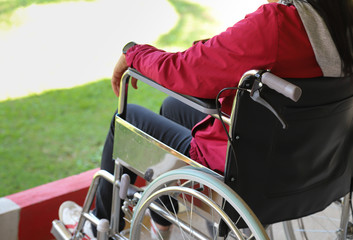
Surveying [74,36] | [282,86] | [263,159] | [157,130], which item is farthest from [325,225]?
[74,36]

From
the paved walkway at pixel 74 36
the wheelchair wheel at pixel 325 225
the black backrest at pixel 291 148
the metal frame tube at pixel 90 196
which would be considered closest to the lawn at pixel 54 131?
the paved walkway at pixel 74 36

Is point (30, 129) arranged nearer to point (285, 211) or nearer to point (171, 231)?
point (171, 231)

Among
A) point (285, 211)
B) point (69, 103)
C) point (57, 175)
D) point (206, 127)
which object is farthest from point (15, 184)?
point (285, 211)

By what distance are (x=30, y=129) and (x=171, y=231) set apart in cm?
149

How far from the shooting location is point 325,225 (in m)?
2.54

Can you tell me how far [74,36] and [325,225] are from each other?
289 cm

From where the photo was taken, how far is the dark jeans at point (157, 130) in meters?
1.75

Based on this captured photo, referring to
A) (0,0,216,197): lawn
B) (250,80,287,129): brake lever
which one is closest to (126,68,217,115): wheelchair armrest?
(250,80,287,129): brake lever

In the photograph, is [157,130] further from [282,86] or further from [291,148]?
[282,86]

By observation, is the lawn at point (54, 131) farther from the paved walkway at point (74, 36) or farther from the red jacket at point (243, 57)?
the red jacket at point (243, 57)

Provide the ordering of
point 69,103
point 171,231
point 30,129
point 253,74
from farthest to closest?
point 69,103 → point 30,129 → point 171,231 → point 253,74

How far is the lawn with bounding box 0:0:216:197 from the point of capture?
292cm

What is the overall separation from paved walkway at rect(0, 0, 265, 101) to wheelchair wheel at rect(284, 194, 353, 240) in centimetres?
206

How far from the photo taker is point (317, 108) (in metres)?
1.43
